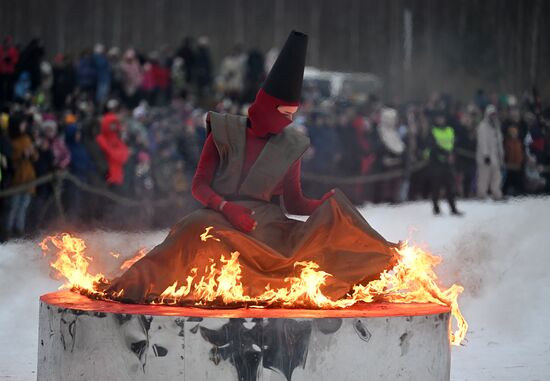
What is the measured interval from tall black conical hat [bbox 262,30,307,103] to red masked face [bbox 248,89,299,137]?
0.03 metres

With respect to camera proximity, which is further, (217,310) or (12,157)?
(12,157)

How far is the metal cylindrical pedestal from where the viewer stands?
250 inches

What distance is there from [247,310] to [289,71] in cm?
147

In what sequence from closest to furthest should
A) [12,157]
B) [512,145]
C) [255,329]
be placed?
1. [255,329]
2. [12,157]
3. [512,145]

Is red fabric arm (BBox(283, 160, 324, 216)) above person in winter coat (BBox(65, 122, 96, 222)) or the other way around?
above

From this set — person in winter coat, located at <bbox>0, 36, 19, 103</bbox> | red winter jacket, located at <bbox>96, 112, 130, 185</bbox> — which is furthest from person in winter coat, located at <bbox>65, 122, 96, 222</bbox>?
person in winter coat, located at <bbox>0, 36, 19, 103</bbox>

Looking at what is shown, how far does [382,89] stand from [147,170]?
13744 millimetres

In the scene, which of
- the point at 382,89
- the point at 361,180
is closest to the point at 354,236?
the point at 361,180

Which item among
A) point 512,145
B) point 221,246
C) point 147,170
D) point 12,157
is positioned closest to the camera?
point 221,246

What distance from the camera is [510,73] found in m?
31.7

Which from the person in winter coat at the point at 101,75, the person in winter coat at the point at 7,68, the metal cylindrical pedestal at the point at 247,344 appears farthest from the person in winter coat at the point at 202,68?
the metal cylindrical pedestal at the point at 247,344

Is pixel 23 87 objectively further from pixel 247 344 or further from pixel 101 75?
pixel 247 344

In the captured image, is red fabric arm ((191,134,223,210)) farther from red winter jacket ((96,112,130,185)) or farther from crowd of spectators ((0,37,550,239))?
red winter jacket ((96,112,130,185))

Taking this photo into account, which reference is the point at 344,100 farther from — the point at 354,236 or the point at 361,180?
the point at 354,236
